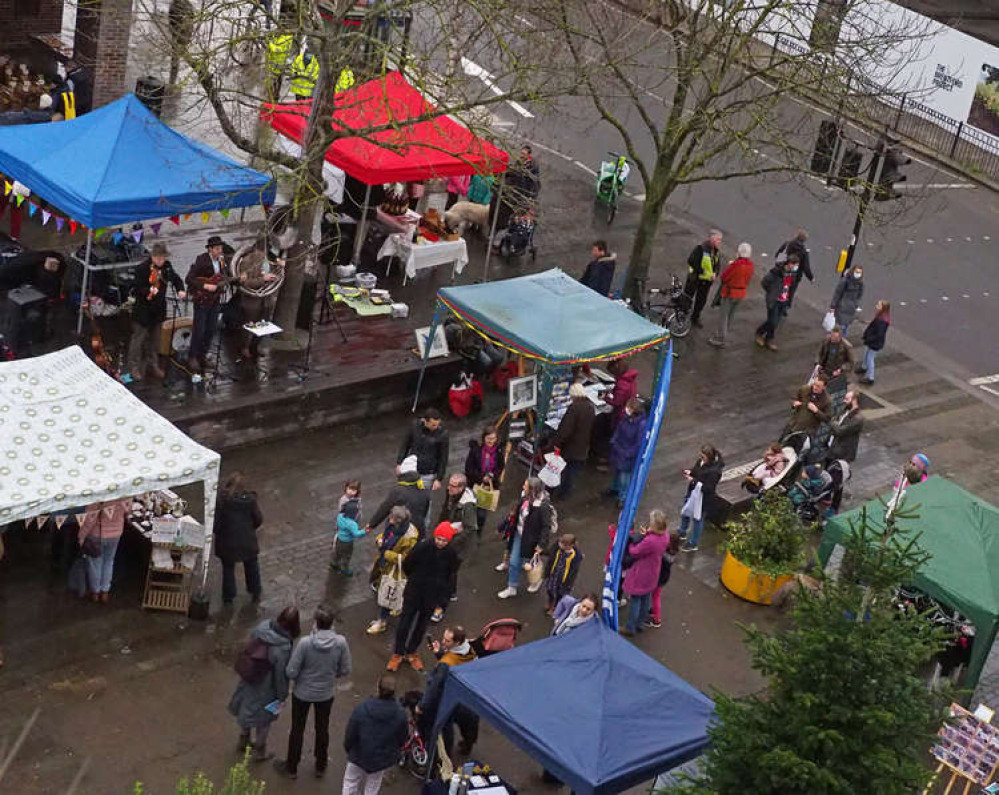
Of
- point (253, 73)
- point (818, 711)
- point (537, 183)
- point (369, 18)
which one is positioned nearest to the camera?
point (818, 711)

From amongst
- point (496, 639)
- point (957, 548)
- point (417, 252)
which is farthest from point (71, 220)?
point (957, 548)

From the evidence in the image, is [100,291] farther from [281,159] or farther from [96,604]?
[96,604]

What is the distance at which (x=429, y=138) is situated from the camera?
2223 centimetres

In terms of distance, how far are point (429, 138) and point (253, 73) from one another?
2685mm

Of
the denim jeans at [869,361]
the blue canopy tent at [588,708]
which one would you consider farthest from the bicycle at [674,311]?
the blue canopy tent at [588,708]

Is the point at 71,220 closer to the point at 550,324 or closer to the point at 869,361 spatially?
the point at 550,324

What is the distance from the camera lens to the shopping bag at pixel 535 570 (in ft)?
54.2

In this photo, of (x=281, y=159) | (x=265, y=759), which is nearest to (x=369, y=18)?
(x=281, y=159)

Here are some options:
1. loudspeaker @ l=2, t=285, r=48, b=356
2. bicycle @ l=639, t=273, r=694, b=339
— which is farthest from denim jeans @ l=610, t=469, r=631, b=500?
loudspeaker @ l=2, t=285, r=48, b=356

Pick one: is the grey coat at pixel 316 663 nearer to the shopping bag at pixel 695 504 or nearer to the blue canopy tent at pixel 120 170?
the shopping bag at pixel 695 504

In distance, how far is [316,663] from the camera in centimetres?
1285

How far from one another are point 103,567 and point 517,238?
11729 millimetres

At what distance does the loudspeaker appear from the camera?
1862 cm

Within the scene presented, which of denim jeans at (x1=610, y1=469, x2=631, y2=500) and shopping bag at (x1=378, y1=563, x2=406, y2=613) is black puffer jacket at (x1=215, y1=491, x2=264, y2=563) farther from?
denim jeans at (x1=610, y1=469, x2=631, y2=500)
